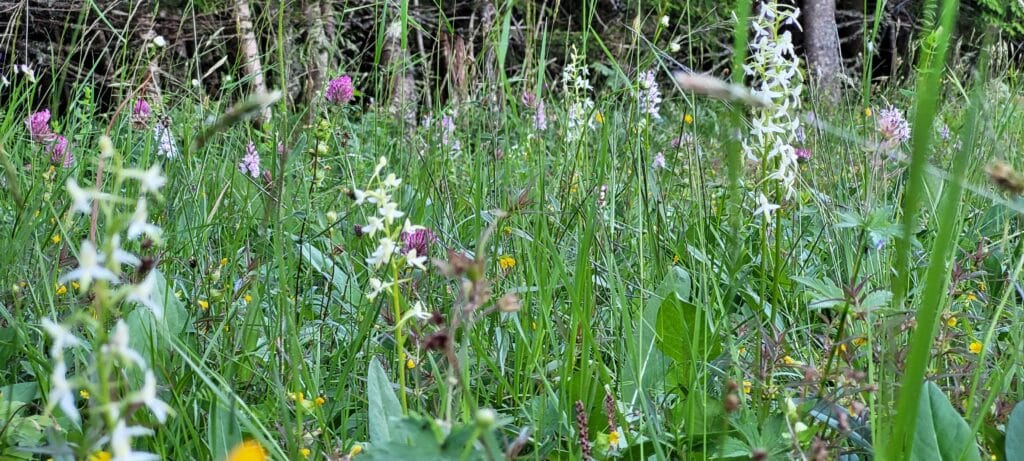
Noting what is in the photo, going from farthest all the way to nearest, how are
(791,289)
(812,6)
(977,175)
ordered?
(812,6) < (977,175) < (791,289)

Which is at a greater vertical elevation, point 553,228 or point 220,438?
point 220,438

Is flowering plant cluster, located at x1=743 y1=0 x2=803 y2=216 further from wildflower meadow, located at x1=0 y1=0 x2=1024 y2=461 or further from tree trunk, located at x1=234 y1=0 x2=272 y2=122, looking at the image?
tree trunk, located at x1=234 y1=0 x2=272 y2=122

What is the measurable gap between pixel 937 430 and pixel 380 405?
0.60 m

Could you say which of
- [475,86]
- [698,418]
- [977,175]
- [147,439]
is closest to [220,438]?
[147,439]

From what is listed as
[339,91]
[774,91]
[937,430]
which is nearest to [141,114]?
[339,91]


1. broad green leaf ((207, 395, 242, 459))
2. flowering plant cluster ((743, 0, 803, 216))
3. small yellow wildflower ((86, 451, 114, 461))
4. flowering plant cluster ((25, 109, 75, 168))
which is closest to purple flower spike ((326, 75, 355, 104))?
flowering plant cluster ((25, 109, 75, 168))

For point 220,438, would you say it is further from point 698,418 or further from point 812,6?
point 812,6

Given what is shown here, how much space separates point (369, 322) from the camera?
1.06m

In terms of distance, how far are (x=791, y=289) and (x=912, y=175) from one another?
1.16 m

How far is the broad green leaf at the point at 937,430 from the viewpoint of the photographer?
3.03 feet

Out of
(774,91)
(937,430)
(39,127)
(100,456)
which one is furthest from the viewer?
(39,127)

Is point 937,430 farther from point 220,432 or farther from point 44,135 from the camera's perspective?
point 44,135

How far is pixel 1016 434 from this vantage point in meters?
0.94

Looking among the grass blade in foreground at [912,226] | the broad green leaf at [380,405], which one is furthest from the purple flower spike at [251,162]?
the grass blade in foreground at [912,226]
